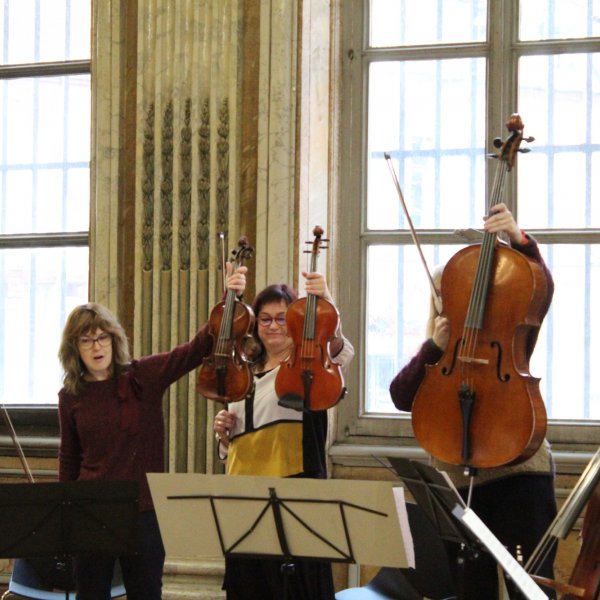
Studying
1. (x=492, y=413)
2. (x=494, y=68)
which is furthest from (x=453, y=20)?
(x=492, y=413)

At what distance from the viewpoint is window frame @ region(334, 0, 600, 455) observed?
13.8 ft

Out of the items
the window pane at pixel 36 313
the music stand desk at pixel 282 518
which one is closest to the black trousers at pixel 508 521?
the music stand desk at pixel 282 518

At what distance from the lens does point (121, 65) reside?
170 inches

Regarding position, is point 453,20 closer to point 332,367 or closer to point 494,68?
point 494,68

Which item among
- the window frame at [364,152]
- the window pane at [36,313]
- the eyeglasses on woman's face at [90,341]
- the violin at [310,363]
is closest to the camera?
the violin at [310,363]

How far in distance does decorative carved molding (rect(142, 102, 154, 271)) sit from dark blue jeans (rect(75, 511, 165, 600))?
4.11ft

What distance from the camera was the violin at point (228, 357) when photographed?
3125mm

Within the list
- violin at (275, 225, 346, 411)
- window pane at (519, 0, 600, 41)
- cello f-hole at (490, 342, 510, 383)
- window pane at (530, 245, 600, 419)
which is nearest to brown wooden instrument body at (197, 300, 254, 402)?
violin at (275, 225, 346, 411)

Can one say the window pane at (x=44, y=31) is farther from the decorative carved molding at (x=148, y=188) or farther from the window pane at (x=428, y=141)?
the window pane at (x=428, y=141)

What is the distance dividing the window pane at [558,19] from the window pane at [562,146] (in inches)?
3.6

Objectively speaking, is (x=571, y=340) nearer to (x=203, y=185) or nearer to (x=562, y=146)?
(x=562, y=146)

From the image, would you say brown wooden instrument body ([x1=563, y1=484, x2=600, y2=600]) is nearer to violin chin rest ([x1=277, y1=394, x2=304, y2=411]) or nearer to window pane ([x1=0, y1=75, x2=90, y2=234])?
violin chin rest ([x1=277, y1=394, x2=304, y2=411])

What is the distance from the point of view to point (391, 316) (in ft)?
14.2

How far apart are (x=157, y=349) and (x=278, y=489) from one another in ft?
5.14
